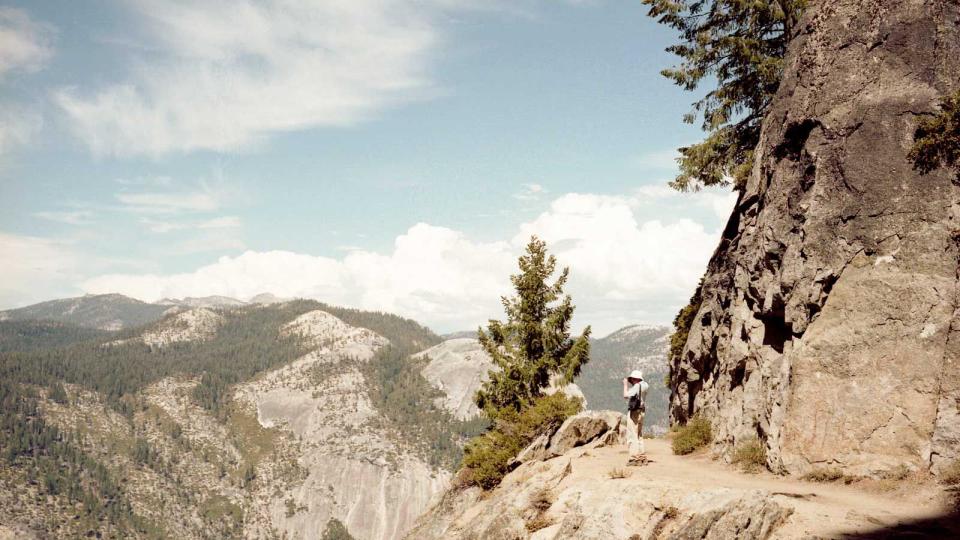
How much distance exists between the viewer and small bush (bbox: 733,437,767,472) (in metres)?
13.4

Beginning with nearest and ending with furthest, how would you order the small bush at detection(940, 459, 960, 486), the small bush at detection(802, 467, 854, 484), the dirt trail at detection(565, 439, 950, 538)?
the dirt trail at detection(565, 439, 950, 538)
the small bush at detection(940, 459, 960, 486)
the small bush at detection(802, 467, 854, 484)

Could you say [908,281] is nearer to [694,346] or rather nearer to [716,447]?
[716,447]

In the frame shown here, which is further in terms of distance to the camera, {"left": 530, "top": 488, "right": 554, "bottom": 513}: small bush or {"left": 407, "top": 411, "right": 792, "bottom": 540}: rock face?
{"left": 530, "top": 488, "right": 554, "bottom": 513}: small bush

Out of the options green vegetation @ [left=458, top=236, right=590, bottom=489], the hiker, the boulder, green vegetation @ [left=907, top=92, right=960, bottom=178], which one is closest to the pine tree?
green vegetation @ [left=458, top=236, right=590, bottom=489]

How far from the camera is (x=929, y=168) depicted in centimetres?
1296

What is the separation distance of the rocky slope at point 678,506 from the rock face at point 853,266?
1.43 metres

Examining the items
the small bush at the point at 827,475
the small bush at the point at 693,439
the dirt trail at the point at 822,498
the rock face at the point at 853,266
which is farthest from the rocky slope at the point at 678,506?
the rock face at the point at 853,266

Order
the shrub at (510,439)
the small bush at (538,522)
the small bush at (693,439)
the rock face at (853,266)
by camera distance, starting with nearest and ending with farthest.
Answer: the rock face at (853,266) → the small bush at (538,522) → the small bush at (693,439) → the shrub at (510,439)

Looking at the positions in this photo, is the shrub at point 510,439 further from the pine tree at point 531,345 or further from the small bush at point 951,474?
the small bush at point 951,474

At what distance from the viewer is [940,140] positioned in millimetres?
12781

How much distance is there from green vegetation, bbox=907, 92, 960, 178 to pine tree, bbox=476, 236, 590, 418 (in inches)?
681

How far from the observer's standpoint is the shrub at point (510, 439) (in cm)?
2059

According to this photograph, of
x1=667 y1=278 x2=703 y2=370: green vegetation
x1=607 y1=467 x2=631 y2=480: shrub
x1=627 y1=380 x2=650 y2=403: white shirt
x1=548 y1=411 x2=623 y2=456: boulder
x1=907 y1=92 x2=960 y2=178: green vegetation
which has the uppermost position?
x1=907 y1=92 x2=960 y2=178: green vegetation

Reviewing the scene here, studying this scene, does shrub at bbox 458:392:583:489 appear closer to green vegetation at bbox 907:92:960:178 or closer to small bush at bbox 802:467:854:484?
small bush at bbox 802:467:854:484
